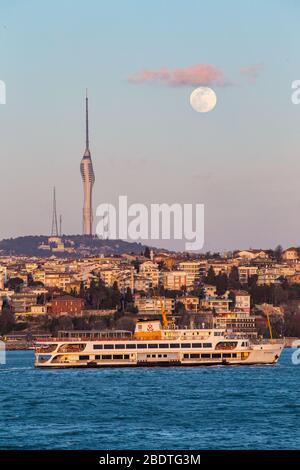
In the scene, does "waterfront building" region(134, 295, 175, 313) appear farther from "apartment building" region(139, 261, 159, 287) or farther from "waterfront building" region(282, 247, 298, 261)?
"waterfront building" region(282, 247, 298, 261)

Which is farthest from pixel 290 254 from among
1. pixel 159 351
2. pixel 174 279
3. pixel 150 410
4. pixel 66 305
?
pixel 150 410

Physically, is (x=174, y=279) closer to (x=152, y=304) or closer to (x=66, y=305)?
(x=66, y=305)

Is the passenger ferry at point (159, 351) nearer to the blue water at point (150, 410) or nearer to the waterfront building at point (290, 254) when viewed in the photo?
the blue water at point (150, 410)

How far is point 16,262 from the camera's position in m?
138

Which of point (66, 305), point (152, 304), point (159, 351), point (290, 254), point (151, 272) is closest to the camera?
point (159, 351)

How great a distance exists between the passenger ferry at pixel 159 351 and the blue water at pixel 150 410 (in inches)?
85.3

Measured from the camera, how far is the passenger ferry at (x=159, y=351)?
49.1 meters

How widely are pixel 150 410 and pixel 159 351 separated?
16.6m

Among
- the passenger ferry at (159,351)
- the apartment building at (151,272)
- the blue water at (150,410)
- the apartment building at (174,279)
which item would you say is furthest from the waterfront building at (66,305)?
the blue water at (150,410)

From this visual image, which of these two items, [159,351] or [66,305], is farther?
[66,305]

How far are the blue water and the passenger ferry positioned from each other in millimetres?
2166

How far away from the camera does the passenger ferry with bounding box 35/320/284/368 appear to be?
4909 cm

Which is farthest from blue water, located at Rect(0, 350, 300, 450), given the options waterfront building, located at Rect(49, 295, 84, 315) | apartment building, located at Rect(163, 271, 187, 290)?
apartment building, located at Rect(163, 271, 187, 290)

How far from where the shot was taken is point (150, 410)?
32.7 m
